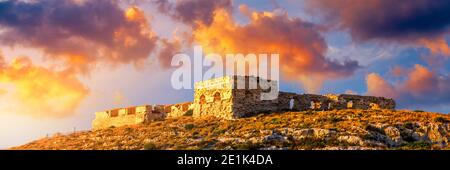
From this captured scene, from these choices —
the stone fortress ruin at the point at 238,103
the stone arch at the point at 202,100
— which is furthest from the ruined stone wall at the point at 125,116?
the stone arch at the point at 202,100

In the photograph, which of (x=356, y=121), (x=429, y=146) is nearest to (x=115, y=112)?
(x=356, y=121)

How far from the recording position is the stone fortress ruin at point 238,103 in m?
59.2

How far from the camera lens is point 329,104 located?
65750 millimetres

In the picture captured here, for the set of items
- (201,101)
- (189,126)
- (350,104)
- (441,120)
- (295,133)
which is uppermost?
(201,101)

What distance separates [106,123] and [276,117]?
3038 cm

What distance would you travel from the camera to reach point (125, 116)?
73125 millimetres

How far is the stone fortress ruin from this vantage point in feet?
194

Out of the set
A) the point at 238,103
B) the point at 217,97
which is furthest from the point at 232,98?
the point at 217,97

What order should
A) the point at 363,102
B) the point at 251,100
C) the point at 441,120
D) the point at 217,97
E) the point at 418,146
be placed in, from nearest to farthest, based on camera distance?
the point at 418,146
the point at 441,120
the point at 251,100
the point at 217,97
the point at 363,102

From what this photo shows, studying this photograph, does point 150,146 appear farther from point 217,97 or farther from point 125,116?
point 125,116

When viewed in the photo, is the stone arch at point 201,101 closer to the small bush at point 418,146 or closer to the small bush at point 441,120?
the small bush at point 441,120

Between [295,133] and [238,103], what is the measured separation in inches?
529
